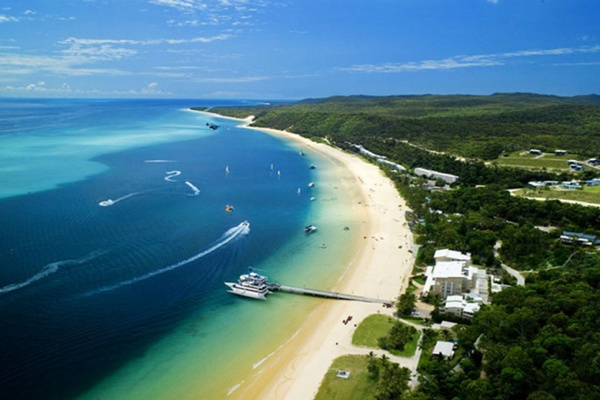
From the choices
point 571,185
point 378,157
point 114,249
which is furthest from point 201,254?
point 378,157

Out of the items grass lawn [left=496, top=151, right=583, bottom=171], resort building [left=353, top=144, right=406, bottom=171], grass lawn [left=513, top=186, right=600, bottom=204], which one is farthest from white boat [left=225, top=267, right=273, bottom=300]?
grass lawn [left=496, top=151, right=583, bottom=171]

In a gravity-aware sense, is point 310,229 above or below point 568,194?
below

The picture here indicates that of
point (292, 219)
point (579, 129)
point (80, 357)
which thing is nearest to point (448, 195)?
point (292, 219)

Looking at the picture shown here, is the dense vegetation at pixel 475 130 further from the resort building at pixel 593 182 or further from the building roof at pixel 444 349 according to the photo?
the building roof at pixel 444 349

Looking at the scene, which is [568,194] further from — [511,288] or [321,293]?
[321,293]

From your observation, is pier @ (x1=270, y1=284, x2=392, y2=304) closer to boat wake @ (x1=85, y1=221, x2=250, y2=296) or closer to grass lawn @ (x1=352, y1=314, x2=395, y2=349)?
grass lawn @ (x1=352, y1=314, x2=395, y2=349)

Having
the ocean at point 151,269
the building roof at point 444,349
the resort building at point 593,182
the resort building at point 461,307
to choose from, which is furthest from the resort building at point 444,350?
the resort building at point 593,182
